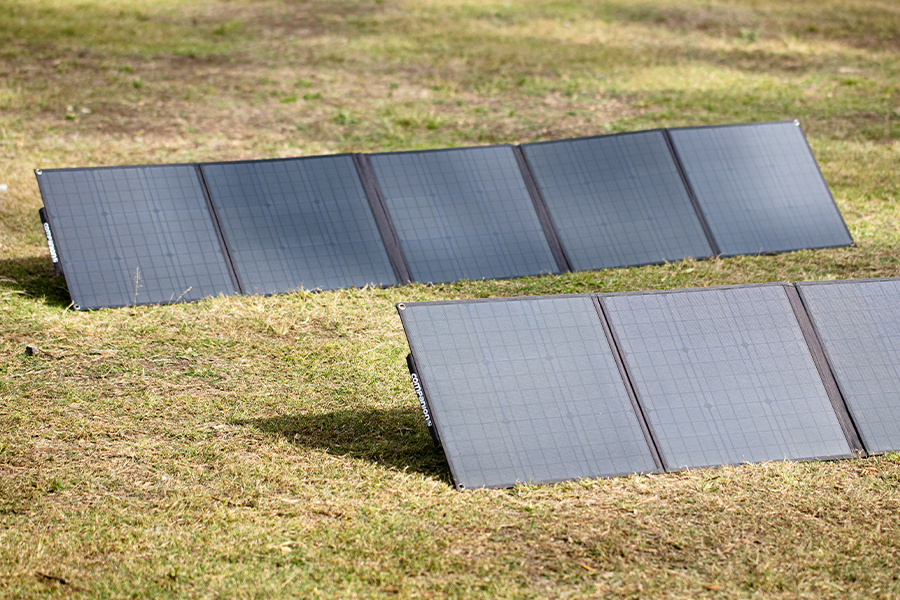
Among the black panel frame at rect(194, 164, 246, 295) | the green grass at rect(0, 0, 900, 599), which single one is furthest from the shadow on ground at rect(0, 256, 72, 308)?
the black panel frame at rect(194, 164, 246, 295)

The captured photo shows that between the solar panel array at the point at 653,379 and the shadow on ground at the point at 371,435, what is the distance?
13.5 inches

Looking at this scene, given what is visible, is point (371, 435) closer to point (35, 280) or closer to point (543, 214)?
point (543, 214)

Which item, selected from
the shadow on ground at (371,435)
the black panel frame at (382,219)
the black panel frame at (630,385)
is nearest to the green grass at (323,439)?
the shadow on ground at (371,435)

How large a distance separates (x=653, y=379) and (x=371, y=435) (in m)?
1.39

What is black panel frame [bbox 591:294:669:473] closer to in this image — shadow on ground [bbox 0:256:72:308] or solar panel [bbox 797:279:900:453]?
solar panel [bbox 797:279:900:453]

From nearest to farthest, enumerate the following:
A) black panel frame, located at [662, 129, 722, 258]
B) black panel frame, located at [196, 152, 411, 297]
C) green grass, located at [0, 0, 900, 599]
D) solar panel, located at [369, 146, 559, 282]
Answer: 1. green grass, located at [0, 0, 900, 599]
2. black panel frame, located at [196, 152, 411, 297]
3. solar panel, located at [369, 146, 559, 282]
4. black panel frame, located at [662, 129, 722, 258]

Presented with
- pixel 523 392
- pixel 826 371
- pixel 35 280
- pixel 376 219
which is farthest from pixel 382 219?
pixel 826 371

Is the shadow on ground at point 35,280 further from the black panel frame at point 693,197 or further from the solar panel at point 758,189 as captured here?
the solar panel at point 758,189

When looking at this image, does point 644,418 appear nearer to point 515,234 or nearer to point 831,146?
point 515,234

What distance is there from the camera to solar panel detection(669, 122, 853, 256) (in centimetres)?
754

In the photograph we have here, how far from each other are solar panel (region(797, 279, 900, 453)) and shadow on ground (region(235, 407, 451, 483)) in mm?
1993

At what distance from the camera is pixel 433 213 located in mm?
7105

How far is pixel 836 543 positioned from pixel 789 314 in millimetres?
1341

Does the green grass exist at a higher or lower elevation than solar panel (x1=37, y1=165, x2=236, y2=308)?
lower
